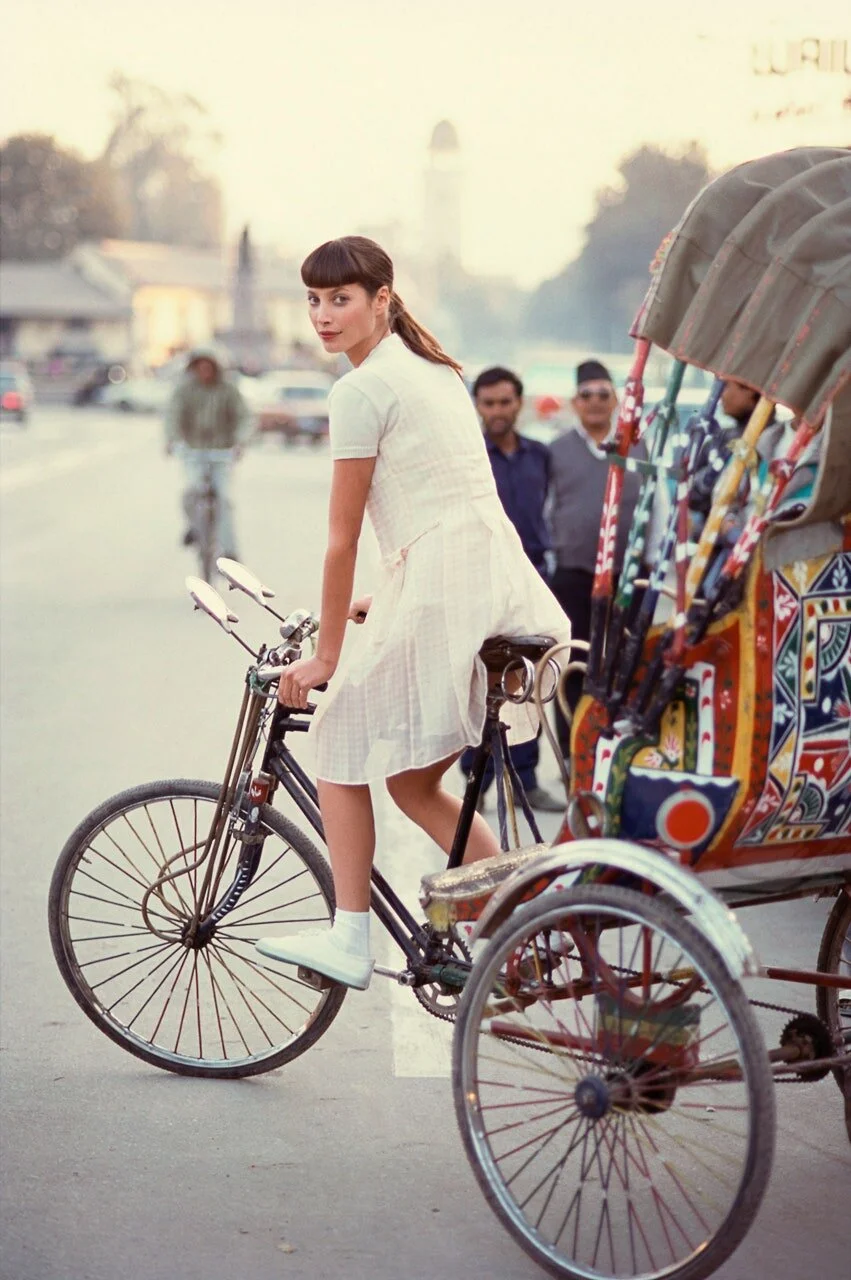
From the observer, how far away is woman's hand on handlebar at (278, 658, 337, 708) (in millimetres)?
4230

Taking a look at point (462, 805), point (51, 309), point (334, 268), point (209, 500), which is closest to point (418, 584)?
point (462, 805)

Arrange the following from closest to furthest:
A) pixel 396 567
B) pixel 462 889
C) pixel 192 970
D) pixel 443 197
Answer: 1. pixel 462 889
2. pixel 396 567
3. pixel 192 970
4. pixel 443 197

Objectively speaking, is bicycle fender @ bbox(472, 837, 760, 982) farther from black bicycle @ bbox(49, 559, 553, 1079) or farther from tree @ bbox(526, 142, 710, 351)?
tree @ bbox(526, 142, 710, 351)

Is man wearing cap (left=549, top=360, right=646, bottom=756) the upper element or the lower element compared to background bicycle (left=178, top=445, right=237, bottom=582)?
upper

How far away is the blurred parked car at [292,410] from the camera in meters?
46.3

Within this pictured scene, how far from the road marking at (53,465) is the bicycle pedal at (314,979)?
944 inches

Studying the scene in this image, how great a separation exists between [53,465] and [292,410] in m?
12.7

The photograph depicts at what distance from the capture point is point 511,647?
4199mm

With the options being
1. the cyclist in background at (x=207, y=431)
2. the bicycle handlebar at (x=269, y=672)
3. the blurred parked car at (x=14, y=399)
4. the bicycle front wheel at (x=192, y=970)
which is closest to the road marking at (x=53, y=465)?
the blurred parked car at (x=14, y=399)

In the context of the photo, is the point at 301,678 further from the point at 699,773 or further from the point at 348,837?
the point at 699,773

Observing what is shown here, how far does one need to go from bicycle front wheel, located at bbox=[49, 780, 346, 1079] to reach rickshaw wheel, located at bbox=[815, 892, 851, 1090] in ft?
3.58

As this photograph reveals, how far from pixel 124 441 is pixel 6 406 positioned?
31.1ft

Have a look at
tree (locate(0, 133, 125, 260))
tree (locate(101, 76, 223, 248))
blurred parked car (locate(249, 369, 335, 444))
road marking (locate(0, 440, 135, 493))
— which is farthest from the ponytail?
tree (locate(101, 76, 223, 248))

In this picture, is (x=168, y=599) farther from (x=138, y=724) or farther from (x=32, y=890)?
(x=32, y=890)
